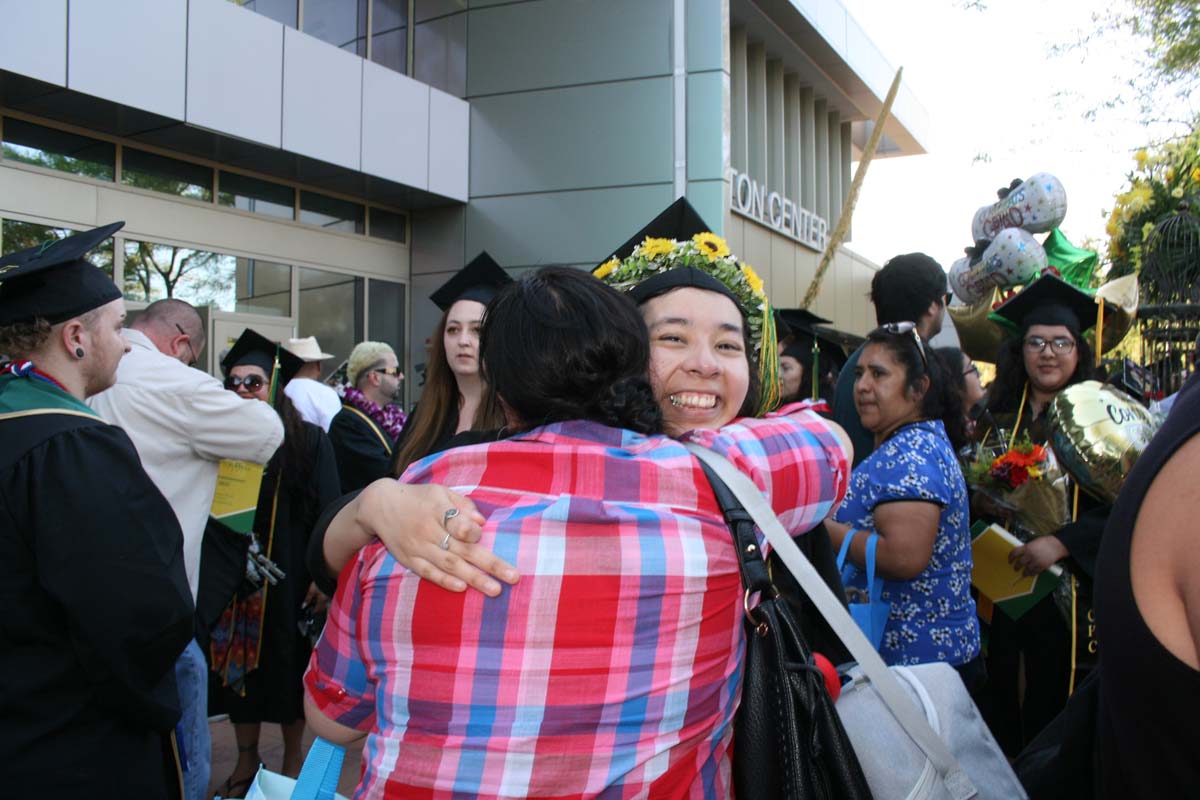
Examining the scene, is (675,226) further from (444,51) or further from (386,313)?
(444,51)

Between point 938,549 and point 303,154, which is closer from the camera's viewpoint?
point 938,549

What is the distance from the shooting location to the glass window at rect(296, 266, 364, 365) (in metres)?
11.3

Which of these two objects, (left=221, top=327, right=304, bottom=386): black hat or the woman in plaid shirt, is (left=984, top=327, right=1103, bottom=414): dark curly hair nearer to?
the woman in plaid shirt

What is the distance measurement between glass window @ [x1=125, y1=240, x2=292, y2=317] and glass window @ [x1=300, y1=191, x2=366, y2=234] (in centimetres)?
90

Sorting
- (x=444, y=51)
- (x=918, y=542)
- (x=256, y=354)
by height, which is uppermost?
(x=444, y=51)

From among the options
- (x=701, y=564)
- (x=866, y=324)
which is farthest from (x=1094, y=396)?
(x=866, y=324)

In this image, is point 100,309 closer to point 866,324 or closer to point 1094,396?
point 1094,396

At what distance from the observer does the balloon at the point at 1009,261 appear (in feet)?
19.0

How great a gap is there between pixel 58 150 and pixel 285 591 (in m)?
6.84

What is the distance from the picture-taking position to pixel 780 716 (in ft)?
4.24

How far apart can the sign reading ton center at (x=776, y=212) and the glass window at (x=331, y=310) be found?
18.9 feet

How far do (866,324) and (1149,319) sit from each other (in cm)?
1702

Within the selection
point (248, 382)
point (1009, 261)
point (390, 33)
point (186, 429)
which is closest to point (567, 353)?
point (186, 429)

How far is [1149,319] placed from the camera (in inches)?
182
